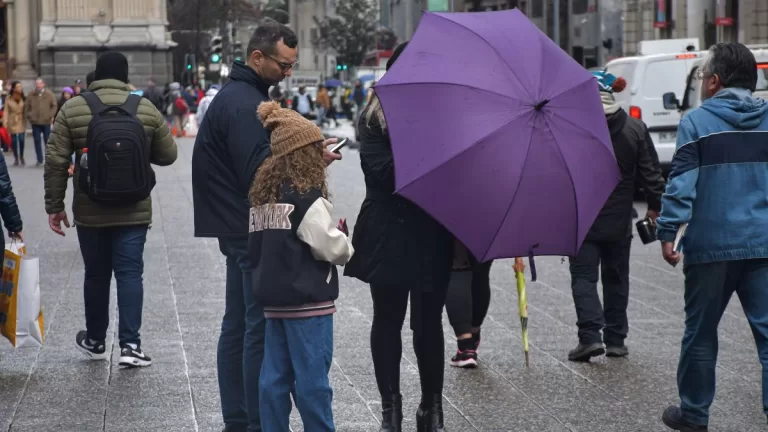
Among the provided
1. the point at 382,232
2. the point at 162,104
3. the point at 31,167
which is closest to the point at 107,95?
the point at 382,232

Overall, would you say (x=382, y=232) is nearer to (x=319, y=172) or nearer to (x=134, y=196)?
(x=319, y=172)

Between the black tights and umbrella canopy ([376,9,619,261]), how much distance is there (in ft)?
1.80

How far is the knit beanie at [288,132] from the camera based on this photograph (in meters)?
5.65

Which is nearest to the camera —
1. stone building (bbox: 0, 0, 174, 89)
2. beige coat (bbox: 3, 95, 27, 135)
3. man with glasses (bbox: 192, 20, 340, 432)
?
man with glasses (bbox: 192, 20, 340, 432)

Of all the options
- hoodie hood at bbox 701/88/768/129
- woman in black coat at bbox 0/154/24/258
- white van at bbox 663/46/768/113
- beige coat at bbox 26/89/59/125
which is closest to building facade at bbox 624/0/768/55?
beige coat at bbox 26/89/59/125

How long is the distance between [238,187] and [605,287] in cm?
323

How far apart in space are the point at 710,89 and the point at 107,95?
3622mm

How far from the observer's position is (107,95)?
8.52 metres

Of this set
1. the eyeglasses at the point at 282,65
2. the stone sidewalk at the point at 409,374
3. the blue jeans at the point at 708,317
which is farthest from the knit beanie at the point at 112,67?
the blue jeans at the point at 708,317

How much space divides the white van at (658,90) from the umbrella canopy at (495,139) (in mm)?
15096

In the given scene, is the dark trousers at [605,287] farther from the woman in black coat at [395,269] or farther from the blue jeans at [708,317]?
the woman in black coat at [395,269]

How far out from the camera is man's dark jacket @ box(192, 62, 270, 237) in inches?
243

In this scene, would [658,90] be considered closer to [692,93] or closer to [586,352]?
[692,93]

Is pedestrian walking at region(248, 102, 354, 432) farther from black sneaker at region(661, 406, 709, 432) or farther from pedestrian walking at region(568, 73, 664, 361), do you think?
pedestrian walking at region(568, 73, 664, 361)
